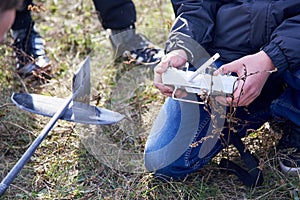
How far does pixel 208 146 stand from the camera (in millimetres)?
1950

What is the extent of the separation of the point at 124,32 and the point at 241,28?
3.34 feet

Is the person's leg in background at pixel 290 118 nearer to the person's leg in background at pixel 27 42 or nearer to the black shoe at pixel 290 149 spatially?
the black shoe at pixel 290 149

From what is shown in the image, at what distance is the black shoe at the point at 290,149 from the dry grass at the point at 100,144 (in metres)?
0.03

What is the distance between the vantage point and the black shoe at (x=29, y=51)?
8.65ft

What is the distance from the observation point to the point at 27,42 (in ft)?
9.00

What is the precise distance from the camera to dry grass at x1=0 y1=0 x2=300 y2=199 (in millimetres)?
1927

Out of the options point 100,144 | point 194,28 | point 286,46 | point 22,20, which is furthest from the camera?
point 22,20

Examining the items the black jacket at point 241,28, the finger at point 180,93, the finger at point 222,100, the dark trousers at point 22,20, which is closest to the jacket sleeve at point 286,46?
the black jacket at point 241,28

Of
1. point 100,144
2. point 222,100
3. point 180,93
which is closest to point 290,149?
point 222,100

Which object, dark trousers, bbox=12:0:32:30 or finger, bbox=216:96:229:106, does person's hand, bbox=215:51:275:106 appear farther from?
dark trousers, bbox=12:0:32:30

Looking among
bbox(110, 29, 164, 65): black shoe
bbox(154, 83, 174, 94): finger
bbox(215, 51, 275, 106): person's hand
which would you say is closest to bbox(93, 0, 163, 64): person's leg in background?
bbox(110, 29, 164, 65): black shoe

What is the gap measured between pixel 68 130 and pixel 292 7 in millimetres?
1022

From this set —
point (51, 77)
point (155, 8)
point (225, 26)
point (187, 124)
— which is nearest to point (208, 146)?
point (187, 124)

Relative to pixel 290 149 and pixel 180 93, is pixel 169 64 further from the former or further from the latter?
pixel 290 149
